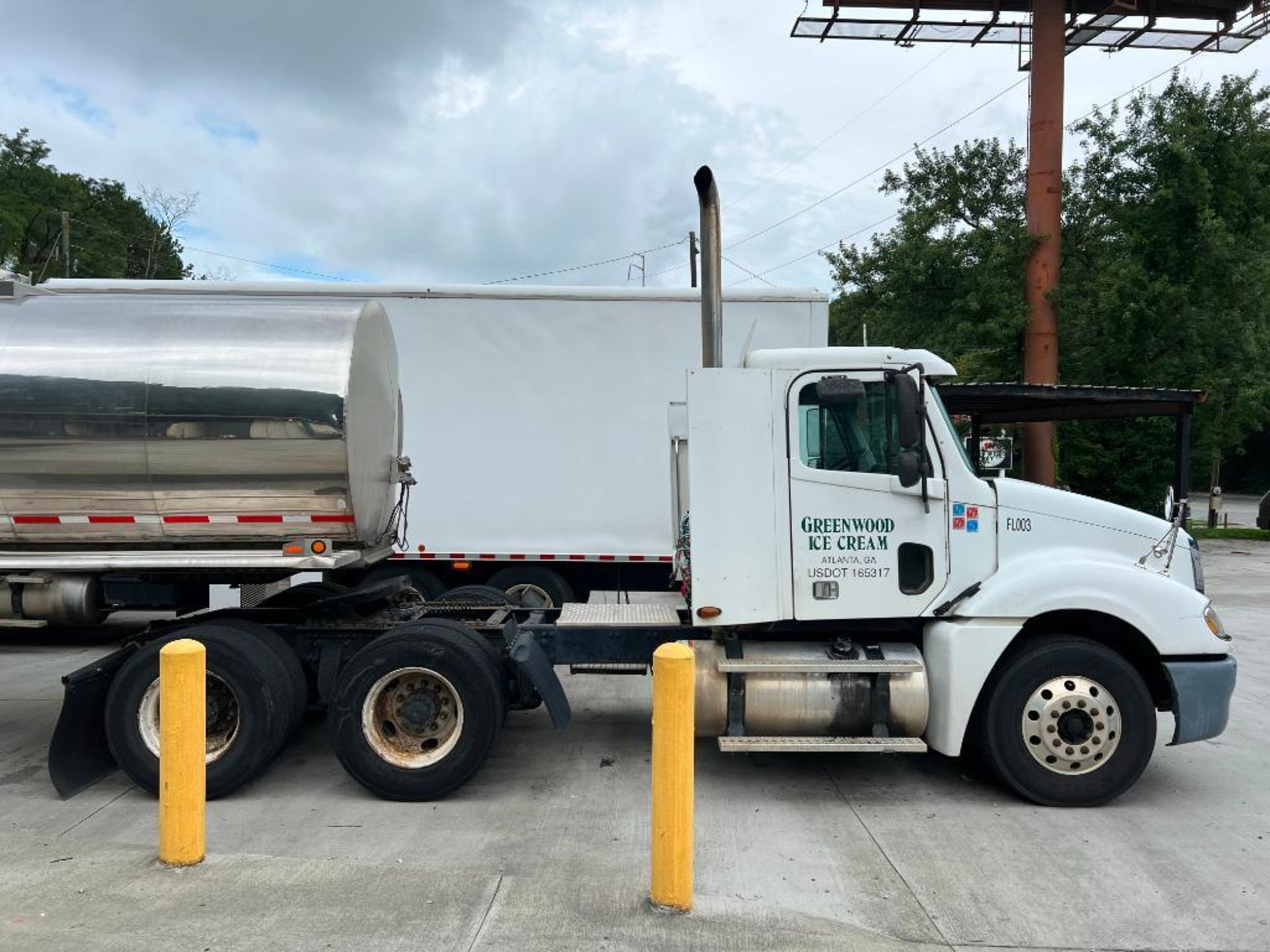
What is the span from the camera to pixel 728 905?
12.3 ft

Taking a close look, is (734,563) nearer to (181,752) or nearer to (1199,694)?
(1199,694)

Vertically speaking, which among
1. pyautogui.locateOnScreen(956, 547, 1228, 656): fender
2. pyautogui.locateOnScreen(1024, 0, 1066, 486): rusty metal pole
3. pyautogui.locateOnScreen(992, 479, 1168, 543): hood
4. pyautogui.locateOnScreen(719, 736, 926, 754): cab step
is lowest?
pyautogui.locateOnScreen(719, 736, 926, 754): cab step

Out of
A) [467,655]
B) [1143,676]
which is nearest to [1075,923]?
[1143,676]

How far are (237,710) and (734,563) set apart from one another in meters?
3.04

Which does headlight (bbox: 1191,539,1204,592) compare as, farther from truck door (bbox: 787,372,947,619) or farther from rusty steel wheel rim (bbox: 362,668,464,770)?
rusty steel wheel rim (bbox: 362,668,464,770)

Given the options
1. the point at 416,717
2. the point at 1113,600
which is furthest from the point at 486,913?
the point at 1113,600

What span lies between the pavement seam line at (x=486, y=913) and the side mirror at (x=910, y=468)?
116 inches

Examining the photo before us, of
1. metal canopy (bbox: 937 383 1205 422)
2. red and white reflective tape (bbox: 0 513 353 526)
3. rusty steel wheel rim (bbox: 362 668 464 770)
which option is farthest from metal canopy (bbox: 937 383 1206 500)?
red and white reflective tape (bbox: 0 513 353 526)

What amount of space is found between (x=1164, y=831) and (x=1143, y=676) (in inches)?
36.6

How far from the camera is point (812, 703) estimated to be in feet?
17.0

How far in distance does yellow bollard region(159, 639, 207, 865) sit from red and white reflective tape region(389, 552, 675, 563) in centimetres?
527

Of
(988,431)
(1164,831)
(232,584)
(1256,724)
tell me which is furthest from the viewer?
(988,431)

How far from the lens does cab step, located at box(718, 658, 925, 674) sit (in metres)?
5.11

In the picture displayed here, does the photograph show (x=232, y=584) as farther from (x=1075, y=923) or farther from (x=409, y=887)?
(x=1075, y=923)
